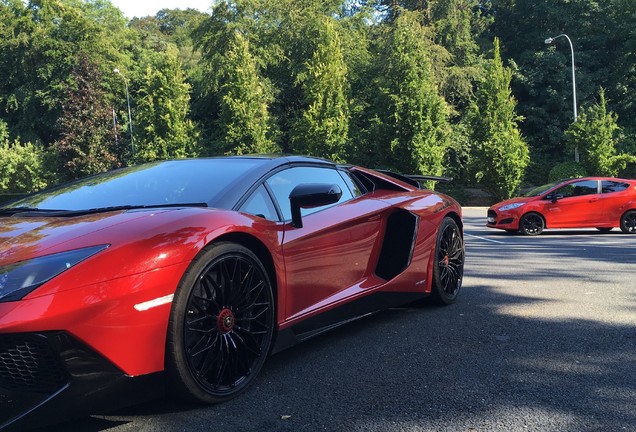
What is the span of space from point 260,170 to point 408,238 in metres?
1.39

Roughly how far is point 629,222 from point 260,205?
468 inches

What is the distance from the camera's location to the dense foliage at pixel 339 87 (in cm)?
2767

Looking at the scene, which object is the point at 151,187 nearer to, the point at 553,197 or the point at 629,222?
the point at 553,197

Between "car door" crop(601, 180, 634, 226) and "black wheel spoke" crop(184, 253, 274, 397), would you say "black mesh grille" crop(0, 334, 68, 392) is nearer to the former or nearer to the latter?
"black wheel spoke" crop(184, 253, 274, 397)

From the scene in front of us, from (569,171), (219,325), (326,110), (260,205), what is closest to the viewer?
(219,325)

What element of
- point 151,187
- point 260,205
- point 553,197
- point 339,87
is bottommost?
point 553,197

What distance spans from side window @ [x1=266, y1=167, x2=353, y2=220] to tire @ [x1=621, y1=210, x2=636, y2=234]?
10798mm

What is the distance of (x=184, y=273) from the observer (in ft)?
8.00

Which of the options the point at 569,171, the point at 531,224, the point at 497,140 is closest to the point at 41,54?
the point at 497,140

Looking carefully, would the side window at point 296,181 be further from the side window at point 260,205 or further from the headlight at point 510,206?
the headlight at point 510,206

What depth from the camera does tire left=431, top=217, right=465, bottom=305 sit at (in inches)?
177

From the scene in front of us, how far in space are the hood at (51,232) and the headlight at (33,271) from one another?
4cm

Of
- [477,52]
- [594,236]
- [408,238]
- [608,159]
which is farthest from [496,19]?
[408,238]

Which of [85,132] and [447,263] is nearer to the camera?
[447,263]
